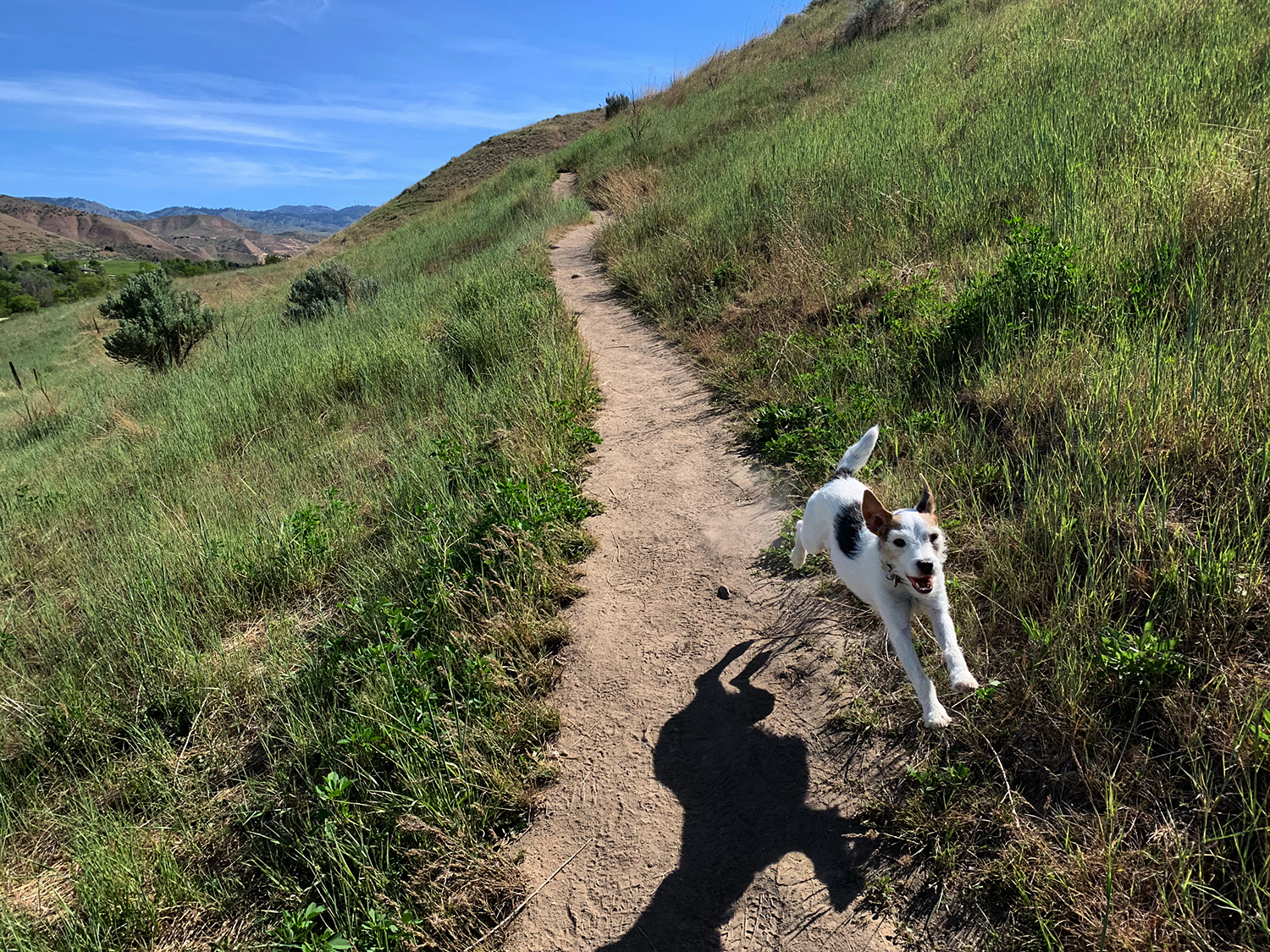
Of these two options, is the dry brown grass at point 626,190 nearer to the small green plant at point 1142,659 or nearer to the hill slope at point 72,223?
the small green plant at point 1142,659

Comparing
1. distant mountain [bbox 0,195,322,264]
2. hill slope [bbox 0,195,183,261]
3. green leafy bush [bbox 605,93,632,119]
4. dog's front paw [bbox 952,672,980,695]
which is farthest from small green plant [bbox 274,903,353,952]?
hill slope [bbox 0,195,183,261]

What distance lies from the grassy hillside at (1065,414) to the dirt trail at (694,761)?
0.91 feet

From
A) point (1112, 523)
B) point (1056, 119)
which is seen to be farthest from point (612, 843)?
point (1056, 119)

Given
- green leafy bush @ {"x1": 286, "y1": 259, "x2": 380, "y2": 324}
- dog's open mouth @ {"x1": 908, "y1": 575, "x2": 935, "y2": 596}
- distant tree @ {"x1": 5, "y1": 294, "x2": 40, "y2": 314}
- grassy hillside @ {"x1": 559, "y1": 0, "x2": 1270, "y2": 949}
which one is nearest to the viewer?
grassy hillside @ {"x1": 559, "y1": 0, "x2": 1270, "y2": 949}

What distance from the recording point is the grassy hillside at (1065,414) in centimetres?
187

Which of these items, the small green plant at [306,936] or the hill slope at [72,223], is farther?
the hill slope at [72,223]

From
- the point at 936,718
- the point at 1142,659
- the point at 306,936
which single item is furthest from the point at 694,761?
the point at 1142,659

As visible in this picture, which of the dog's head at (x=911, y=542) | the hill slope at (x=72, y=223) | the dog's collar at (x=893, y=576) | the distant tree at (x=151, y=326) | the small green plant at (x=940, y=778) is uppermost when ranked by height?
the hill slope at (x=72, y=223)

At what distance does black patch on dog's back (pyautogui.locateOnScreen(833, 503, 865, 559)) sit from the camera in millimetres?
2516

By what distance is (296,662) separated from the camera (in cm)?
346

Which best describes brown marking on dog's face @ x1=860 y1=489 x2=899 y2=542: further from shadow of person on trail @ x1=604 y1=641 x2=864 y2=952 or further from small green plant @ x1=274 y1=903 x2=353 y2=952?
small green plant @ x1=274 y1=903 x2=353 y2=952

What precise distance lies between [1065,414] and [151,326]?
15.5 m

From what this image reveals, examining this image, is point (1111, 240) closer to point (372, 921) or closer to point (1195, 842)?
point (1195, 842)

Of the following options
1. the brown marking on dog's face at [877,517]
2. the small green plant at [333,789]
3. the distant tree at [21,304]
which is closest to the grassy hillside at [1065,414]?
the brown marking on dog's face at [877,517]
